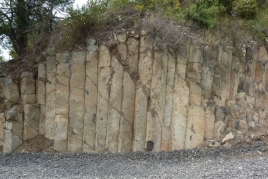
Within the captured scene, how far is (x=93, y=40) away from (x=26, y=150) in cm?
344

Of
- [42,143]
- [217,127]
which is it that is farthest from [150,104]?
[42,143]

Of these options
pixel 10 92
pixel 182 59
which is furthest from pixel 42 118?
pixel 182 59

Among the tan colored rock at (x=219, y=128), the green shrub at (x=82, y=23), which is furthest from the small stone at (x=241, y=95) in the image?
the green shrub at (x=82, y=23)

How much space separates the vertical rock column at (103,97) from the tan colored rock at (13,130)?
2.15 metres

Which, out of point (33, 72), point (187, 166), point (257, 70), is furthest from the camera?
point (257, 70)

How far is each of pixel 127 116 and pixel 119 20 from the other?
2.70 m

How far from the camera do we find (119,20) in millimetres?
9758

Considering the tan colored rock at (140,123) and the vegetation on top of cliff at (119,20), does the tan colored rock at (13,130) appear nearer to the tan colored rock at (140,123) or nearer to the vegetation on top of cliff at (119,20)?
the vegetation on top of cliff at (119,20)

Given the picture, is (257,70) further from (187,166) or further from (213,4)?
(187,166)

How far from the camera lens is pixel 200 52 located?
30.1 ft

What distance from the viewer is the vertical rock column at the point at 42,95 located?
9602 millimetres

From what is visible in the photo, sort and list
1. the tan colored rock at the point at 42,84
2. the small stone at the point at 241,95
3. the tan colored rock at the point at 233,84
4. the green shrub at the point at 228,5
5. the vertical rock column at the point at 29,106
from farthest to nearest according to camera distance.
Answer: the green shrub at the point at 228,5 < the small stone at the point at 241,95 < the tan colored rock at the point at 233,84 < the tan colored rock at the point at 42,84 < the vertical rock column at the point at 29,106

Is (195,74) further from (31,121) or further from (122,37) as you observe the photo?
(31,121)

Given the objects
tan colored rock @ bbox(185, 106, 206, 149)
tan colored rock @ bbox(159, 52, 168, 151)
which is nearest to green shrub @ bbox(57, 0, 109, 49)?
tan colored rock @ bbox(159, 52, 168, 151)
